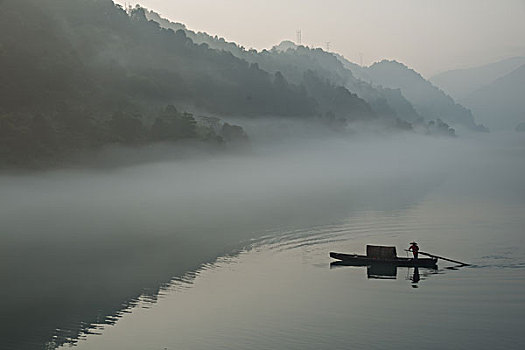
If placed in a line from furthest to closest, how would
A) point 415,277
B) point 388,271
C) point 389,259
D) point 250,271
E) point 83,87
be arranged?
1. point 83,87
2. point 250,271
3. point 389,259
4. point 388,271
5. point 415,277

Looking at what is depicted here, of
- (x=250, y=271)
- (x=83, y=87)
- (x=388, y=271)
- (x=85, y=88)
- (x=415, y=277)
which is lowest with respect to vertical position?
(x=250, y=271)

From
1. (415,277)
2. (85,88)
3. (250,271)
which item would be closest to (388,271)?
(415,277)

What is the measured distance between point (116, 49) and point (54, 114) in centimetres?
5689

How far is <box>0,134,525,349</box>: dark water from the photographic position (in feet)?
118

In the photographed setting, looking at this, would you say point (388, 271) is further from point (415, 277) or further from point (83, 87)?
point (83, 87)

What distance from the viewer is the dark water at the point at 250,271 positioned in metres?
35.8

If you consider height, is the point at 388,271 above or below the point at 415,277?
above

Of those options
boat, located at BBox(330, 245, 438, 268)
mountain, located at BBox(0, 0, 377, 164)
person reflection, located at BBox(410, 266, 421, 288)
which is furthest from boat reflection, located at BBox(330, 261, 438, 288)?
mountain, located at BBox(0, 0, 377, 164)

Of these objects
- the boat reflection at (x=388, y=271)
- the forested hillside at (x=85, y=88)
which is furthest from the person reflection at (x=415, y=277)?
the forested hillside at (x=85, y=88)

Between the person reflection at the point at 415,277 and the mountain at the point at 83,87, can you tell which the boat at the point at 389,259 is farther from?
the mountain at the point at 83,87

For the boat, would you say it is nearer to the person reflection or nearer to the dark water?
the person reflection

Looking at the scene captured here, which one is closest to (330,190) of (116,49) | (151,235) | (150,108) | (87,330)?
(151,235)

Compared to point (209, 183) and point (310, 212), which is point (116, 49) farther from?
point (310, 212)

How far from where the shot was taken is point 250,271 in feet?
Result: 167
